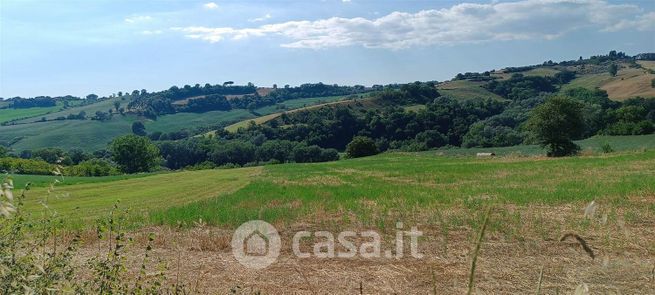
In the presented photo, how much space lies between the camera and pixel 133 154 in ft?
257

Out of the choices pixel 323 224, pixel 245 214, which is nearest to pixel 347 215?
pixel 323 224

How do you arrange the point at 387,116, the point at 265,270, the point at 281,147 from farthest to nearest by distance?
the point at 387,116, the point at 281,147, the point at 265,270

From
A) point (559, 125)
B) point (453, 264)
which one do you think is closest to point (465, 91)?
point (559, 125)

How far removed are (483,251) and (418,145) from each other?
284 feet

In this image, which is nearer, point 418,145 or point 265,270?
point 265,270

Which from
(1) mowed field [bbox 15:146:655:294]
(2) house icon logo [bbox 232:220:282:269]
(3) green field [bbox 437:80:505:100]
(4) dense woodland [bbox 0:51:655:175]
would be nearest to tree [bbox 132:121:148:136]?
(4) dense woodland [bbox 0:51:655:175]

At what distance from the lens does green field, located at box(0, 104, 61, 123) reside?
156m

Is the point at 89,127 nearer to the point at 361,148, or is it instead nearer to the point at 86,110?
the point at 86,110

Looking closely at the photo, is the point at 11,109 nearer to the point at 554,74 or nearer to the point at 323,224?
the point at 554,74

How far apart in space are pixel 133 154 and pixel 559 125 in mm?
60444

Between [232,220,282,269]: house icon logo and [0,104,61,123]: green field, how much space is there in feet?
545

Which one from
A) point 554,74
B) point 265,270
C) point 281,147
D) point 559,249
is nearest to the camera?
point 265,270

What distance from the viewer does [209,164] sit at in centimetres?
9350

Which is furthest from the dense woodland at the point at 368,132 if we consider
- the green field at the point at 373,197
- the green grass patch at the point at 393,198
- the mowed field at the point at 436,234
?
the mowed field at the point at 436,234
